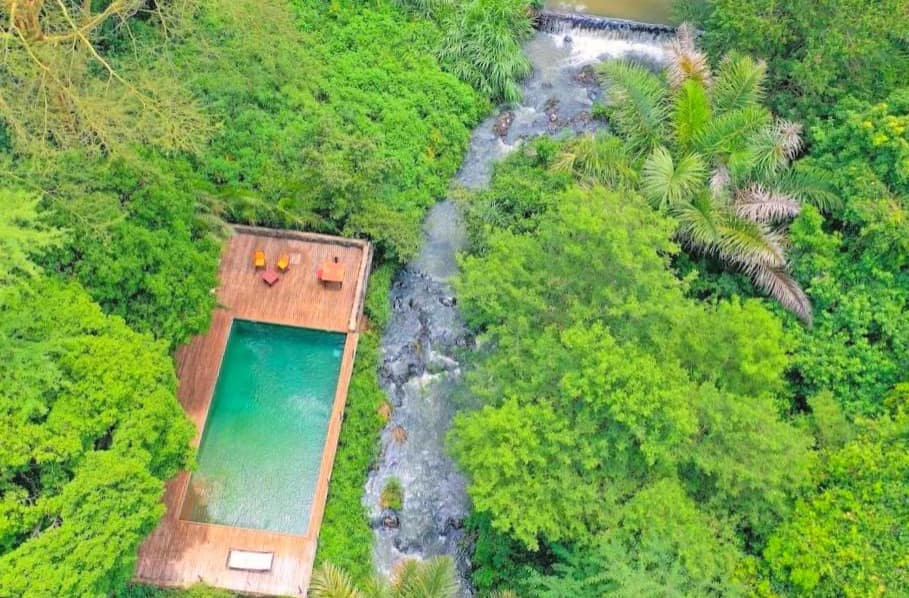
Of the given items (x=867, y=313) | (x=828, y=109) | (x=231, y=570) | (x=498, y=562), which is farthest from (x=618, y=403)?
(x=828, y=109)

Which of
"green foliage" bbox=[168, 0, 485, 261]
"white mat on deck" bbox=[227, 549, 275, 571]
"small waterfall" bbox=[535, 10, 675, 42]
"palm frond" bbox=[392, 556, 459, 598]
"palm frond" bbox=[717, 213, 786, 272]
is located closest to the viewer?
"palm frond" bbox=[392, 556, 459, 598]

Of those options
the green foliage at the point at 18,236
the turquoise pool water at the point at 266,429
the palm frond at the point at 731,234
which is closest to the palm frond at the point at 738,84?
the palm frond at the point at 731,234

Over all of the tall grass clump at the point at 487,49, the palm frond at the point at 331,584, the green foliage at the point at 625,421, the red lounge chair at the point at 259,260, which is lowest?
the palm frond at the point at 331,584

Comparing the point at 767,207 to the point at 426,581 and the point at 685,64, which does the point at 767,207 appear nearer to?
the point at 685,64

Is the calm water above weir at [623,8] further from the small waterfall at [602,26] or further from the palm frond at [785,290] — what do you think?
the palm frond at [785,290]

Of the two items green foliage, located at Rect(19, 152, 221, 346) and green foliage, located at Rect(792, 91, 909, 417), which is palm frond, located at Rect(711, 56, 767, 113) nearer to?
green foliage, located at Rect(792, 91, 909, 417)

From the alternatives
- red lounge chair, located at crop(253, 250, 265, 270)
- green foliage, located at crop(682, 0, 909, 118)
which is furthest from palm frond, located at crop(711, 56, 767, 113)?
red lounge chair, located at crop(253, 250, 265, 270)
